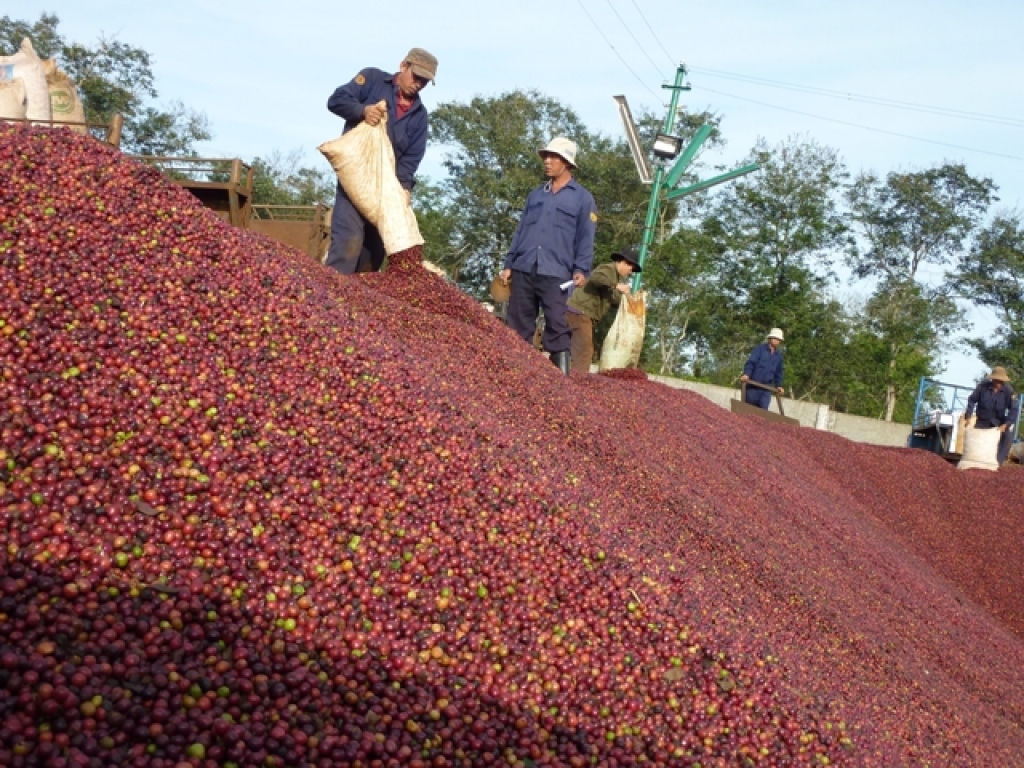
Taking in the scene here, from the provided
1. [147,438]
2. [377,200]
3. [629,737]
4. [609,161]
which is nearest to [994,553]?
[377,200]

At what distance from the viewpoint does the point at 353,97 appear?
190 inches

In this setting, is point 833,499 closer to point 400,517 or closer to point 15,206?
point 400,517

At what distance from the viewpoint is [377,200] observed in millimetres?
4746

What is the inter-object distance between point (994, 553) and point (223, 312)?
6.82m

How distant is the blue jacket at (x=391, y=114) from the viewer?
4801 mm

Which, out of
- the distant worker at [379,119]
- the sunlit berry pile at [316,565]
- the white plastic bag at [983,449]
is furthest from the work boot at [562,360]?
the white plastic bag at [983,449]

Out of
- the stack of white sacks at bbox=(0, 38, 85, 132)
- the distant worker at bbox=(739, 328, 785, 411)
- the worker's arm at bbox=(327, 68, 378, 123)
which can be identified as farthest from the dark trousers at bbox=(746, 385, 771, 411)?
the stack of white sacks at bbox=(0, 38, 85, 132)

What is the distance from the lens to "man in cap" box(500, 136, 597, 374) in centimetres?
583

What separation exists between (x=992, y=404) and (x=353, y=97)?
350 inches

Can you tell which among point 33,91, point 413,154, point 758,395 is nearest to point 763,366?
point 758,395

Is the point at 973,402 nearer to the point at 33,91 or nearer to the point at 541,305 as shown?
the point at 541,305

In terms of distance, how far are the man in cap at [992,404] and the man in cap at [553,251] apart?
6.99 meters

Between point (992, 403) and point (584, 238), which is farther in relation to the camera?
point (992, 403)

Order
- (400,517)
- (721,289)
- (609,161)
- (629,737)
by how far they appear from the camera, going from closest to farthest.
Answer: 1. (629,737)
2. (400,517)
3. (721,289)
4. (609,161)
